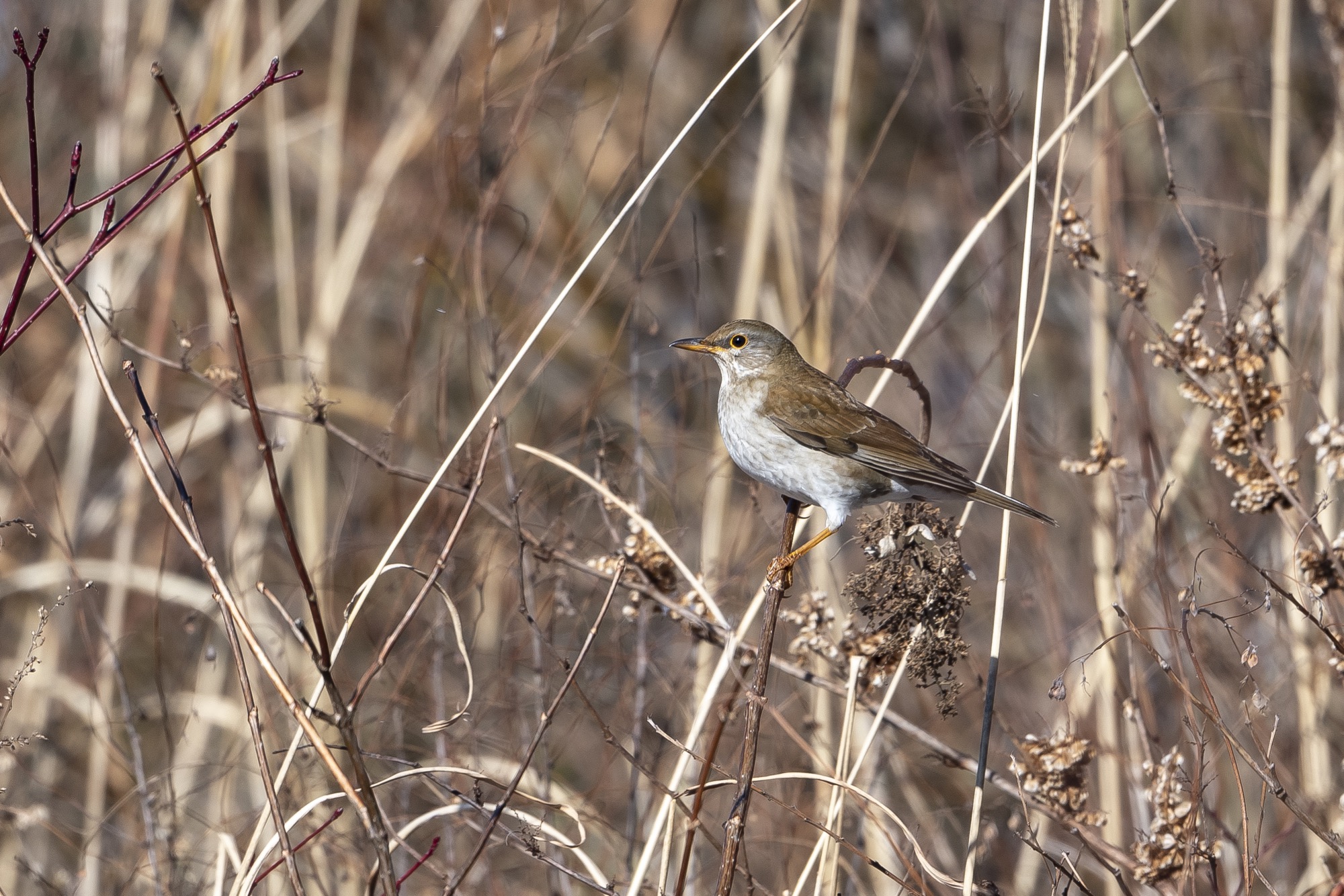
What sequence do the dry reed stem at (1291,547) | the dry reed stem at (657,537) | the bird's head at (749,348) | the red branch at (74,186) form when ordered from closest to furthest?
the red branch at (74,186), the dry reed stem at (657,537), the dry reed stem at (1291,547), the bird's head at (749,348)

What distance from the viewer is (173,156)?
174 cm

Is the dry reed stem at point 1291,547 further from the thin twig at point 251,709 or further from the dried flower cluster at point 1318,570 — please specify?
the thin twig at point 251,709

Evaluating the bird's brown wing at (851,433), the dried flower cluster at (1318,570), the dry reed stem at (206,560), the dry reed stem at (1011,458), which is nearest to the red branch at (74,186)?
the dry reed stem at (206,560)

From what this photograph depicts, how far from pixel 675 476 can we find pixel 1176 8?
17.5 feet

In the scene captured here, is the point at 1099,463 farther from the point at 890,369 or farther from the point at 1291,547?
the point at 1291,547

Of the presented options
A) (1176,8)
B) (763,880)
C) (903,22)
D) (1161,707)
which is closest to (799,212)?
(903,22)

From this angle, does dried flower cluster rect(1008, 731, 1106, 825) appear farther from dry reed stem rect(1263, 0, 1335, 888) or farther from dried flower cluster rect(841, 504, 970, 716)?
dry reed stem rect(1263, 0, 1335, 888)

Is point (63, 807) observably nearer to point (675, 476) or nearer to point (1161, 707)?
point (675, 476)

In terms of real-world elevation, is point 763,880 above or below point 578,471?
below

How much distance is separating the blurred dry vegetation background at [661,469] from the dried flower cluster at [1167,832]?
14 mm

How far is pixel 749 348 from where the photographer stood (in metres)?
3.82

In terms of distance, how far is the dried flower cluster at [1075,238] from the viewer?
104 inches

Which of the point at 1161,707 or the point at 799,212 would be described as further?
the point at 799,212

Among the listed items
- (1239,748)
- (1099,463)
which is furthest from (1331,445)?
(1239,748)
